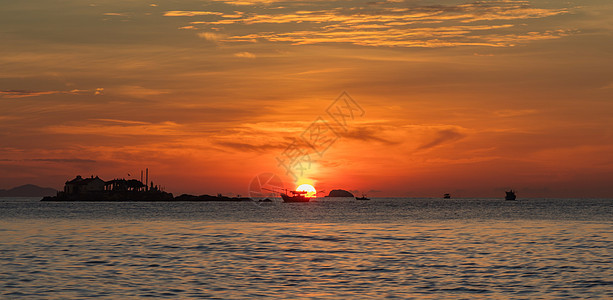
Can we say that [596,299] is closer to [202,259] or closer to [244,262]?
[244,262]

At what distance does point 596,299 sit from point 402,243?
102ft

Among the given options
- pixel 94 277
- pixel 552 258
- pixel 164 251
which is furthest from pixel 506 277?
pixel 164 251

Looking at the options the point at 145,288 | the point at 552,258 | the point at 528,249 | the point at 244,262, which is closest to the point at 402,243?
the point at 528,249

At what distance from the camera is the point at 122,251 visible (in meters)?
51.6

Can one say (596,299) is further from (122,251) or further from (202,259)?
(122,251)

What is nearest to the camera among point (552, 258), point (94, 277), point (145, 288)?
point (145, 288)

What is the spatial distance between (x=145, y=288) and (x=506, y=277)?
18.6m

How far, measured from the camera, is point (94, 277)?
120 feet

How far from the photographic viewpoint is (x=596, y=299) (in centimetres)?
2981

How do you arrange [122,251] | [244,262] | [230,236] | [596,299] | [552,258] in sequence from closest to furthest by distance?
[596,299] → [244,262] → [552,258] → [122,251] → [230,236]

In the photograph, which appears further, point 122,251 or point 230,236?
point 230,236

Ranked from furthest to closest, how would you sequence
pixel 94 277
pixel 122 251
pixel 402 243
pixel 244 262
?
pixel 402 243, pixel 122 251, pixel 244 262, pixel 94 277

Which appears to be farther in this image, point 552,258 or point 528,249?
point 528,249

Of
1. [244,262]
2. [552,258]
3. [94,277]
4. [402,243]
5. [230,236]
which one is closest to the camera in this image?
[94,277]
